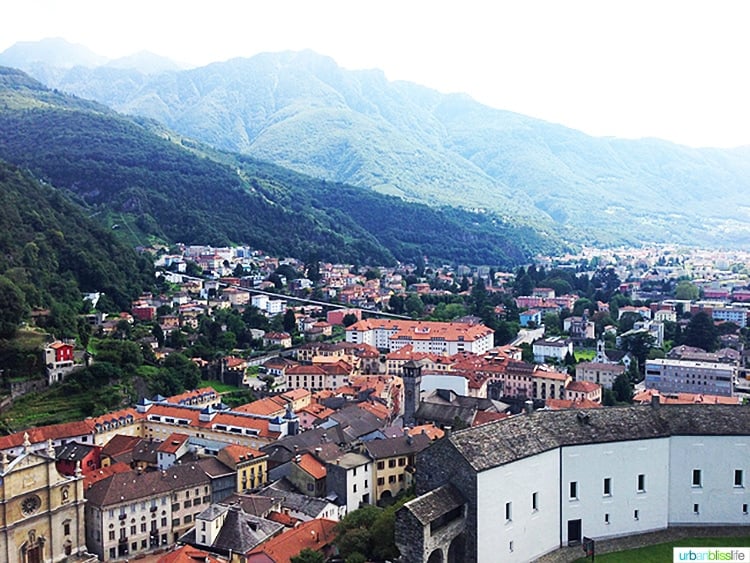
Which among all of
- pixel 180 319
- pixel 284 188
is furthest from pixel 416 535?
pixel 284 188

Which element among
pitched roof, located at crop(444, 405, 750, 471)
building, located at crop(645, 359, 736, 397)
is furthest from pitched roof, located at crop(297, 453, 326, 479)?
building, located at crop(645, 359, 736, 397)

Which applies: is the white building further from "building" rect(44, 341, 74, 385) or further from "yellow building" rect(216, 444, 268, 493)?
"building" rect(44, 341, 74, 385)

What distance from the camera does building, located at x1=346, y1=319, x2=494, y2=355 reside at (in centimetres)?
7525

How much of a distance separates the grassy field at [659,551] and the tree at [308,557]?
903cm

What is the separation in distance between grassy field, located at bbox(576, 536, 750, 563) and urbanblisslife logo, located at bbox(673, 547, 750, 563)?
35cm

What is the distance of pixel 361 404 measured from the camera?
50.8 metres

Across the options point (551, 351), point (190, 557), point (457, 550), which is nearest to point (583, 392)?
point (551, 351)

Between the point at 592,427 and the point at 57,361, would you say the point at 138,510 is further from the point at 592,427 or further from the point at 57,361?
the point at 592,427

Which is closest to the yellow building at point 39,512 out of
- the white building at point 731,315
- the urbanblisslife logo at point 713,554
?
the urbanblisslife logo at point 713,554

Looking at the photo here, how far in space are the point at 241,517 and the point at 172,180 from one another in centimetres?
12783

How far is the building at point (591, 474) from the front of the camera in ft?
70.4

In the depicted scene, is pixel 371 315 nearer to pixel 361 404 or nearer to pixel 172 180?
pixel 361 404

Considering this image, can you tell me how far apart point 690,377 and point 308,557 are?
4438 cm

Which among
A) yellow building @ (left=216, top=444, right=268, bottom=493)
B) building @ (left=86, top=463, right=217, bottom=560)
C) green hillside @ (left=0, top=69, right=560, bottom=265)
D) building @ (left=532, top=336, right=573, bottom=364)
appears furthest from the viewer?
green hillside @ (left=0, top=69, right=560, bottom=265)
